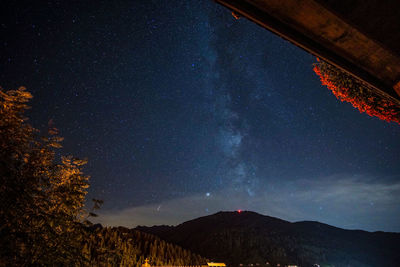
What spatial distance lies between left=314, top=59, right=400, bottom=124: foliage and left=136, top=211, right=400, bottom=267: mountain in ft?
335

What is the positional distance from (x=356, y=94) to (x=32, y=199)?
974cm

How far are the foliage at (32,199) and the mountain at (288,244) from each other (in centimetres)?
10267

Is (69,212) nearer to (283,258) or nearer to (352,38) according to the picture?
(352,38)

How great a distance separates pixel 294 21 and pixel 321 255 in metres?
146

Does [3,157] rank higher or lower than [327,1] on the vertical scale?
lower

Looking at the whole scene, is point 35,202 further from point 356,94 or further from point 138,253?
point 138,253

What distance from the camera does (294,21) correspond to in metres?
2.83

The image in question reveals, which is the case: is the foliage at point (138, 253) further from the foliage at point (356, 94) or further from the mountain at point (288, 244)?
the mountain at point (288, 244)

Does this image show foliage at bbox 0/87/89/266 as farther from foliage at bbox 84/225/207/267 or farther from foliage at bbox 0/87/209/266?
foliage at bbox 84/225/207/267

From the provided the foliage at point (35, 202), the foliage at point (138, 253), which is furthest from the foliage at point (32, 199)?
the foliage at point (138, 253)

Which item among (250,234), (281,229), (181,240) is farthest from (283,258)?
(181,240)

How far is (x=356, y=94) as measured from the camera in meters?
7.01

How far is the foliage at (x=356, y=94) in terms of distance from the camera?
658 centimetres

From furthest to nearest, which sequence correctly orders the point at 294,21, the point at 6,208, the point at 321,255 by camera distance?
1. the point at 321,255
2. the point at 6,208
3. the point at 294,21
